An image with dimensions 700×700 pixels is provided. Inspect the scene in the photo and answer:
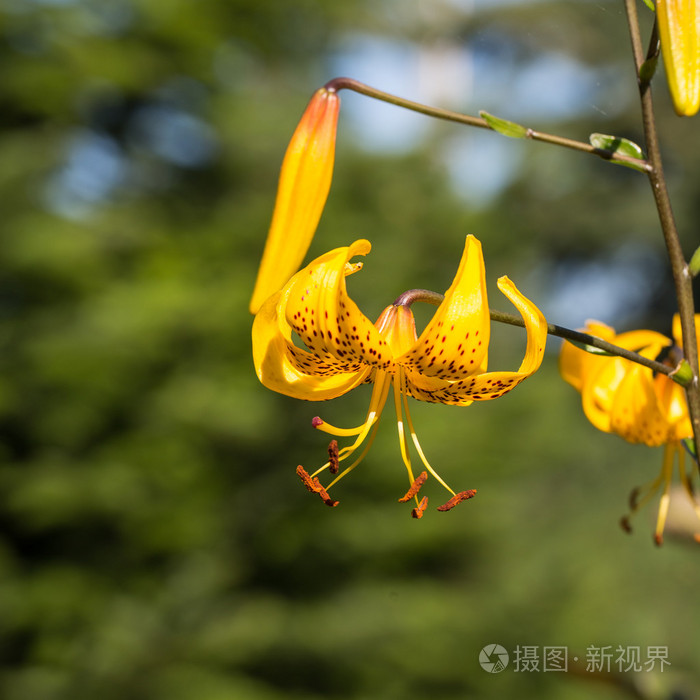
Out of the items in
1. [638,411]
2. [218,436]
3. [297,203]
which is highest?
[297,203]

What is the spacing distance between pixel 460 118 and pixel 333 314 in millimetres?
195

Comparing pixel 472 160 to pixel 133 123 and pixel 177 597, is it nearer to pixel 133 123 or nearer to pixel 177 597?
pixel 133 123

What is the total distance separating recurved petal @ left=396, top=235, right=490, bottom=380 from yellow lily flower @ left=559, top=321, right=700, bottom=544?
0.22 m

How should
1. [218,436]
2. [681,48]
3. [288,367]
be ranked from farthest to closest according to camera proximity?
[218,436] < [288,367] < [681,48]

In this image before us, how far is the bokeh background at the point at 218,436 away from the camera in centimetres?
510

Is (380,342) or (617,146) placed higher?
(617,146)

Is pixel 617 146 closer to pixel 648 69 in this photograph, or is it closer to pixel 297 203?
pixel 648 69

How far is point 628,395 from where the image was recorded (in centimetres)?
89

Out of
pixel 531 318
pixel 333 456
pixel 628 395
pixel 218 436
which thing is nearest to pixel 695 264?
pixel 531 318

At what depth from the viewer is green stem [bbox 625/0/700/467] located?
63 centimetres

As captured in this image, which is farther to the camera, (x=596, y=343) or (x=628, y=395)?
(x=628, y=395)

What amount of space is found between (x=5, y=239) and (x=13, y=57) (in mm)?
1174

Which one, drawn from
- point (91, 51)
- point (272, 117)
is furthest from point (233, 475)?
point (91, 51)

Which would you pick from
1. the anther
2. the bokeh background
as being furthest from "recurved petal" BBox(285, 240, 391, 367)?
the bokeh background
